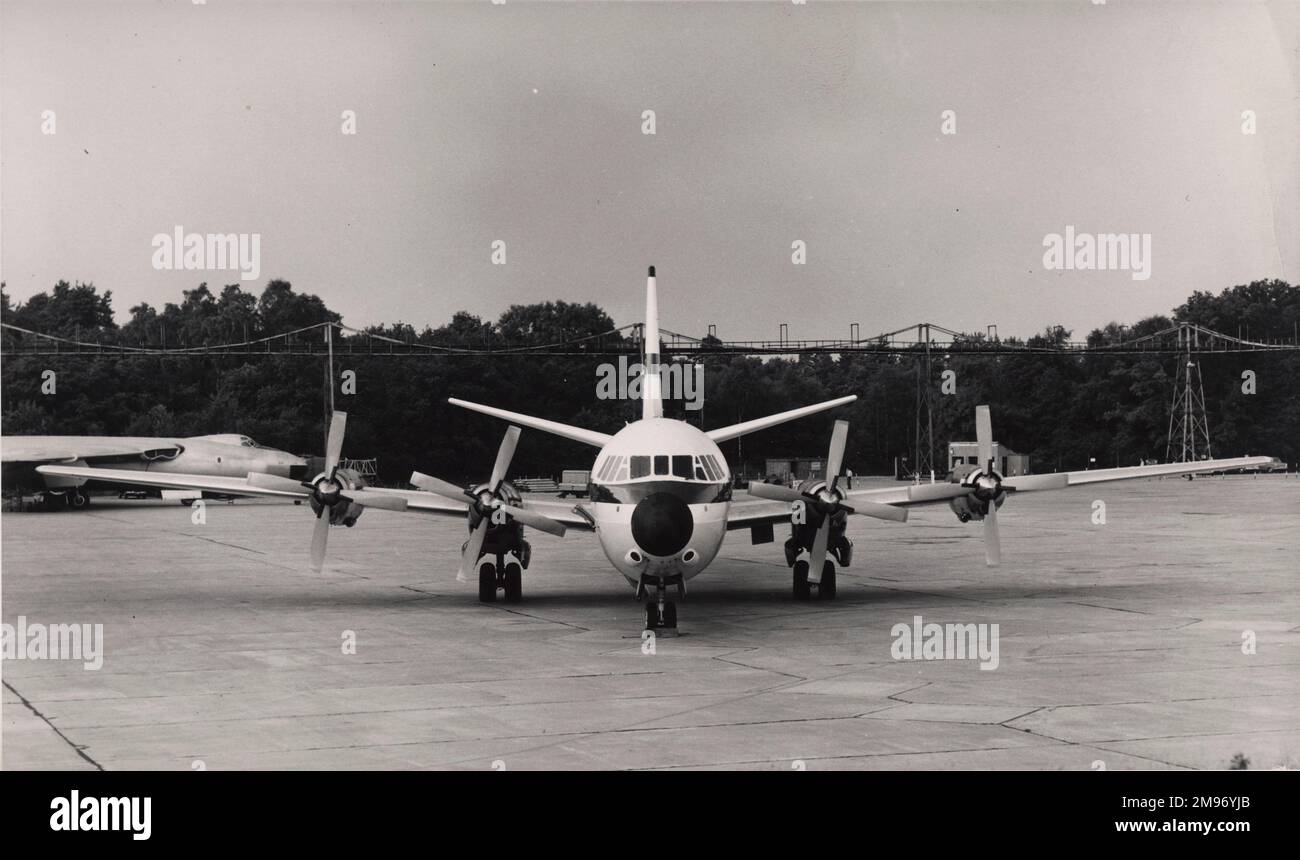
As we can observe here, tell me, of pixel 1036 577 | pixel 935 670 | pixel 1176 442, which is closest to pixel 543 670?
pixel 935 670

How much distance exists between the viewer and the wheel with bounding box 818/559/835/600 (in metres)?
24.1

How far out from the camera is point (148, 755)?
10984 millimetres

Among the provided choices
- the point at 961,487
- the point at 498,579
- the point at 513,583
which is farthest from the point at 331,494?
the point at 961,487

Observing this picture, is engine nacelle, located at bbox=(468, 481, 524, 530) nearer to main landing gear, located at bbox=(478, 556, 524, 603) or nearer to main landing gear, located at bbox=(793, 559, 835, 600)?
main landing gear, located at bbox=(478, 556, 524, 603)

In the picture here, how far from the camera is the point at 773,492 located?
874 inches

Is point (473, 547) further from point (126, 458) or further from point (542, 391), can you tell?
point (542, 391)

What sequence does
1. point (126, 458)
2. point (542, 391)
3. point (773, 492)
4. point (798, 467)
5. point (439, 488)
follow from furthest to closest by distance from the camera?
point (542, 391)
point (798, 467)
point (126, 458)
point (439, 488)
point (773, 492)

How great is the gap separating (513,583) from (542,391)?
8138 centimetres

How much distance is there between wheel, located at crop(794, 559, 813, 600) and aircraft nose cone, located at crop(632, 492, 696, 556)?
6.13 metres

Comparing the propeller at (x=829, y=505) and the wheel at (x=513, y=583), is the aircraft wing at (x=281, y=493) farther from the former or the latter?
the propeller at (x=829, y=505)

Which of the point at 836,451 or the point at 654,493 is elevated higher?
the point at 836,451

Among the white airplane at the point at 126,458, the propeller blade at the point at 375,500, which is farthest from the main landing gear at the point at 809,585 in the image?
the white airplane at the point at 126,458
